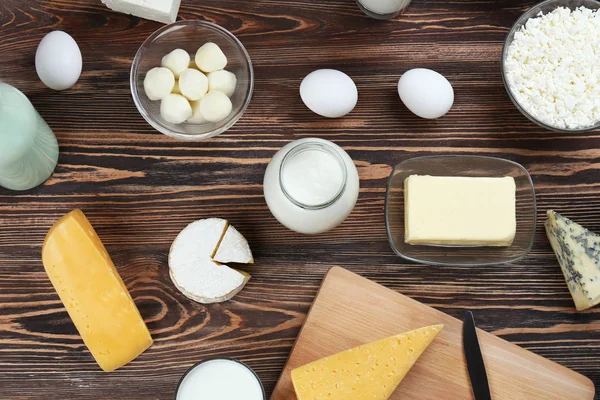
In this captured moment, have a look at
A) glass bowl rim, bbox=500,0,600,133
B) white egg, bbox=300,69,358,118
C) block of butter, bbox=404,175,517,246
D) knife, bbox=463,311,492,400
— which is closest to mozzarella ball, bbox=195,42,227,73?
white egg, bbox=300,69,358,118

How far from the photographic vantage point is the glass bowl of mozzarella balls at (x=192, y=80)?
41.2 inches

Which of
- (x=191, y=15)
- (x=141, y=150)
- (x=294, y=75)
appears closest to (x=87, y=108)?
(x=141, y=150)

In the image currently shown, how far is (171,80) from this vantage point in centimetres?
105

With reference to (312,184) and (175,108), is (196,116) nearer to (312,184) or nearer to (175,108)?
(175,108)

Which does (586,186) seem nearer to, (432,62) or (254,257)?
(432,62)

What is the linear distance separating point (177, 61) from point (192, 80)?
2.0 inches

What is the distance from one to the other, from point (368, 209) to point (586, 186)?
40cm

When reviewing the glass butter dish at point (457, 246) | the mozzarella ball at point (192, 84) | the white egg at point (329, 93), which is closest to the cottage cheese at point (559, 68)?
the glass butter dish at point (457, 246)

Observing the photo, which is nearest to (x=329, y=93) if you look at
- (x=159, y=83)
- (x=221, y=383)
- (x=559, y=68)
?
(x=159, y=83)

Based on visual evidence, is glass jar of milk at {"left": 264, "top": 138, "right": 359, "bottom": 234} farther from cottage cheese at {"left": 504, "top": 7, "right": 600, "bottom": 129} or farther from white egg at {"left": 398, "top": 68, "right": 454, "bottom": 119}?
cottage cheese at {"left": 504, "top": 7, "right": 600, "bottom": 129}

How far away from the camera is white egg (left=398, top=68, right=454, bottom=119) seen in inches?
42.1

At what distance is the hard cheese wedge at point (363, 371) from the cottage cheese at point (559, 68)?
446 mm

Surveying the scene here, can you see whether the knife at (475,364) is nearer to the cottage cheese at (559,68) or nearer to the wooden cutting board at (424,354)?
the wooden cutting board at (424,354)

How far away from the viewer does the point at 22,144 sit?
3.21ft
